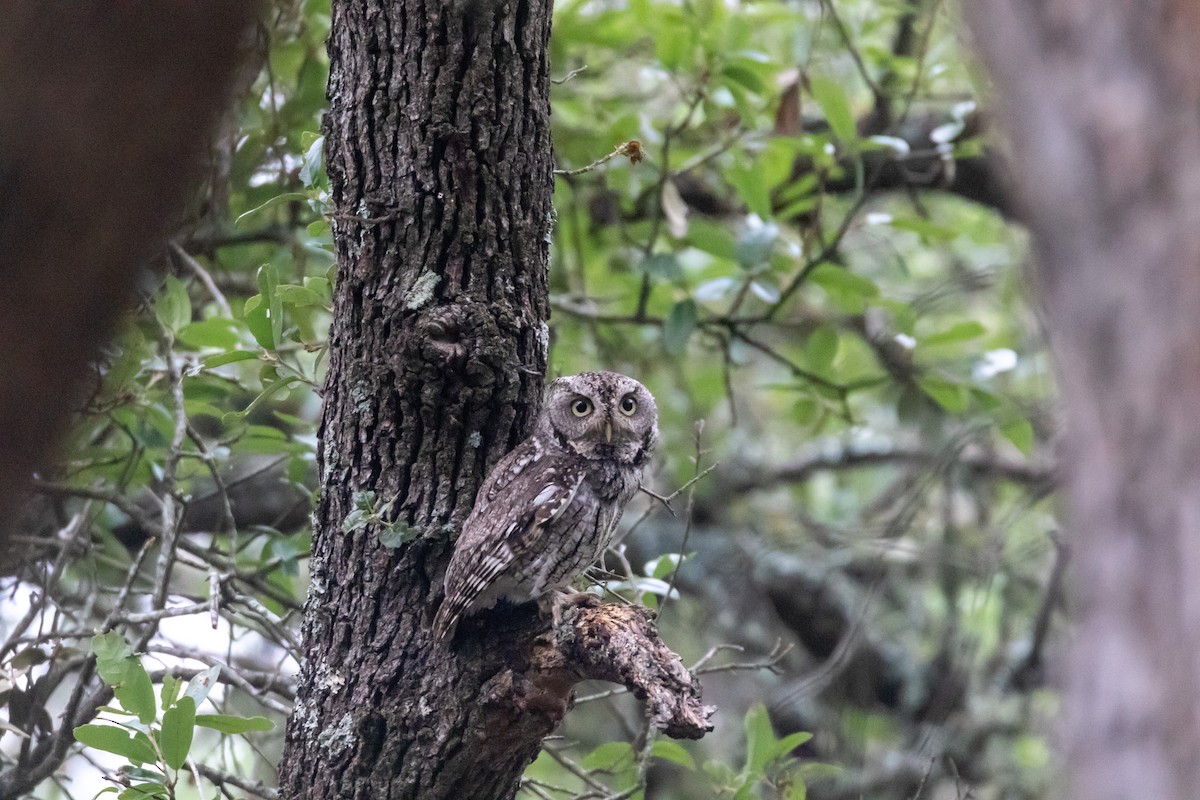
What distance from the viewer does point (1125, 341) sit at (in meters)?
1.01

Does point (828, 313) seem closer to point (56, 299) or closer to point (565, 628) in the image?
point (565, 628)

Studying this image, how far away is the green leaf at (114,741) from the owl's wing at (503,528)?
69 cm

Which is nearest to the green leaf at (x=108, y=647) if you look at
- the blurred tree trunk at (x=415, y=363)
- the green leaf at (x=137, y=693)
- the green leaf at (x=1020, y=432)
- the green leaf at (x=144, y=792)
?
the green leaf at (x=137, y=693)

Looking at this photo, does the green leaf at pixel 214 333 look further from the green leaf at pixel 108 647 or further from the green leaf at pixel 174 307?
the green leaf at pixel 108 647

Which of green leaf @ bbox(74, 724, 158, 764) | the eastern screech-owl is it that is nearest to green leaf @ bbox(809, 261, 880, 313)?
the eastern screech-owl

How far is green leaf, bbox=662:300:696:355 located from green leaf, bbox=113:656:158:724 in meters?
2.15

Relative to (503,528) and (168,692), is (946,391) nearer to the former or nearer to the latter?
(503,528)

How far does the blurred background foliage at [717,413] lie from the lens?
2986 millimetres

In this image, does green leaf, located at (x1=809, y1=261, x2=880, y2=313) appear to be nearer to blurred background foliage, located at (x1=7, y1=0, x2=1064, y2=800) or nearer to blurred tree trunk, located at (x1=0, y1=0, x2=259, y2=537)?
blurred background foliage, located at (x1=7, y1=0, x2=1064, y2=800)

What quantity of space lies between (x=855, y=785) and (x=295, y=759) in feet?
10.2

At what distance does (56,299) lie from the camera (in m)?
0.95

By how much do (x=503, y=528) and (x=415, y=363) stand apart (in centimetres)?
48

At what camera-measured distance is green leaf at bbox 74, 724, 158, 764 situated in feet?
7.41

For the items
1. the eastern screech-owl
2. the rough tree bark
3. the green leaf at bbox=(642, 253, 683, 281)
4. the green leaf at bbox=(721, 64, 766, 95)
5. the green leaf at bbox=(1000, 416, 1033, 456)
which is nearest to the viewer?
the rough tree bark
